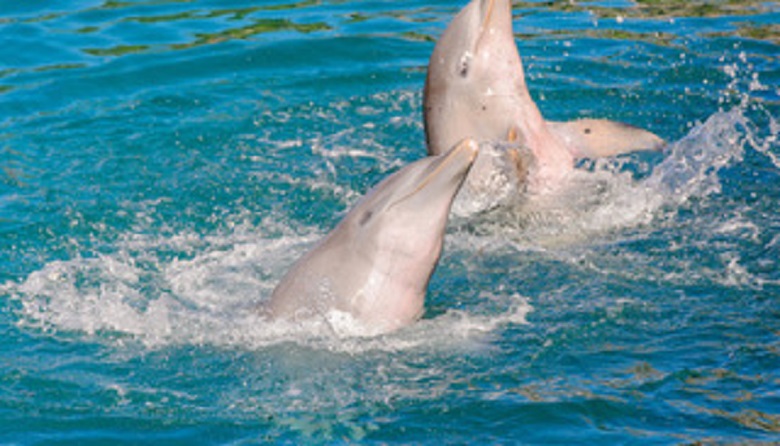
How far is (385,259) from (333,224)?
2497 millimetres

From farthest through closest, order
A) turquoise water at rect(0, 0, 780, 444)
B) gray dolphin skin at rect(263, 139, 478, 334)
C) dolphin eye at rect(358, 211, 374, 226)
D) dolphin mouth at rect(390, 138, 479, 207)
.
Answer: dolphin eye at rect(358, 211, 374, 226)
gray dolphin skin at rect(263, 139, 478, 334)
dolphin mouth at rect(390, 138, 479, 207)
turquoise water at rect(0, 0, 780, 444)

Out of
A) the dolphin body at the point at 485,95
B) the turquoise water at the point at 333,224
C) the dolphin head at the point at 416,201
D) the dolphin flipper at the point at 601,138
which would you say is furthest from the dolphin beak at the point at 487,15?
the dolphin head at the point at 416,201

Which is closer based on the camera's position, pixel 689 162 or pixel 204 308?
pixel 204 308

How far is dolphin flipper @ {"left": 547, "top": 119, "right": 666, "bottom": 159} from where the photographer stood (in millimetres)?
10453

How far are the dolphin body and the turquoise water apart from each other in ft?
1.38

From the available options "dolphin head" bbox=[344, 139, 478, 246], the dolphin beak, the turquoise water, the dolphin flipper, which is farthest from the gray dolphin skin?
the dolphin flipper

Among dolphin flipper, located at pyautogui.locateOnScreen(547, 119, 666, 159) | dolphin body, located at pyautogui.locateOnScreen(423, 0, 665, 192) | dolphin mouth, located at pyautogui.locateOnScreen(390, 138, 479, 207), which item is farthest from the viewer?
dolphin flipper, located at pyautogui.locateOnScreen(547, 119, 666, 159)

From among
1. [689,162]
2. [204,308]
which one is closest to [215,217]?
[204,308]

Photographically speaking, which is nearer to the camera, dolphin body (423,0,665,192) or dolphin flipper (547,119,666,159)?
dolphin body (423,0,665,192)

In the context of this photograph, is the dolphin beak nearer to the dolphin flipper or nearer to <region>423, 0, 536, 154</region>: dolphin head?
<region>423, 0, 536, 154</region>: dolphin head

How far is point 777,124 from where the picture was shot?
11.4m

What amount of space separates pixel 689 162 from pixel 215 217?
13.6 feet

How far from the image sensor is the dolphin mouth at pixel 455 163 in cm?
692

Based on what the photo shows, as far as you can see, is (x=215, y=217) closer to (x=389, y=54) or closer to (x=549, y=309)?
(x=549, y=309)
